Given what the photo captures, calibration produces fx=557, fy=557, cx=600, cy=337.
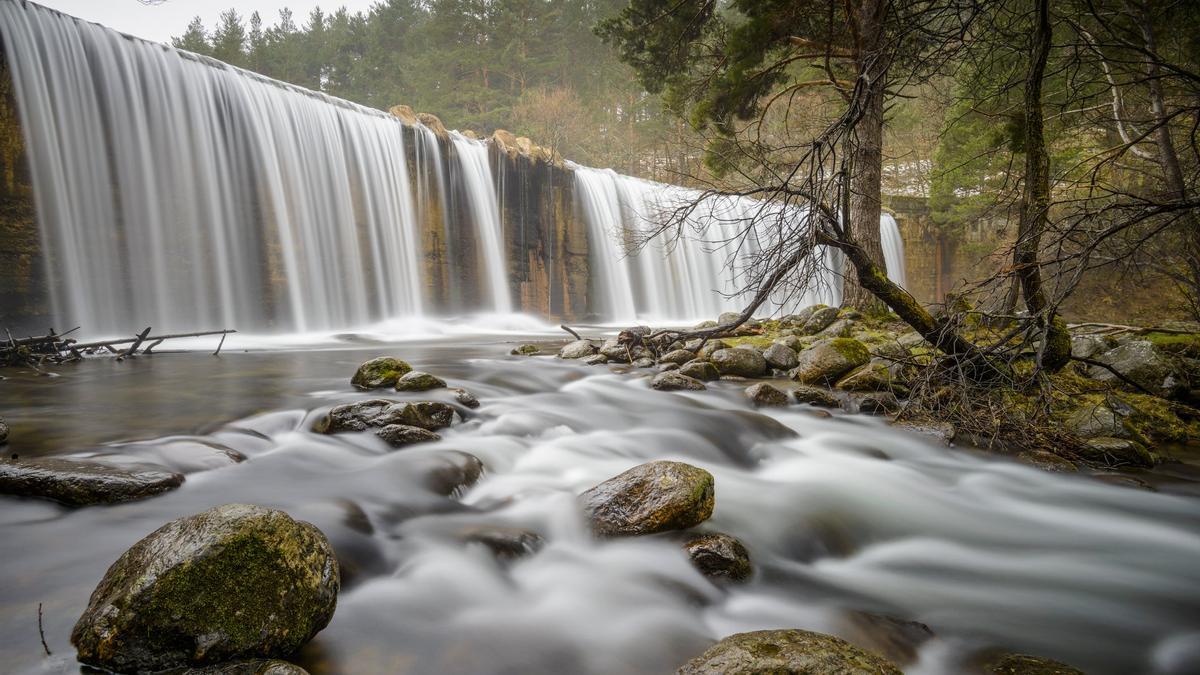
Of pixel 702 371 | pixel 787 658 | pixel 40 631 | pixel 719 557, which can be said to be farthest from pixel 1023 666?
pixel 702 371

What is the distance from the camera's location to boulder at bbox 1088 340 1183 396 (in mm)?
5020

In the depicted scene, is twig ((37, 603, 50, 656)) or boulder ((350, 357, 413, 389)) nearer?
twig ((37, 603, 50, 656))

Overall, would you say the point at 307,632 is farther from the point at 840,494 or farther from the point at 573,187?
the point at 573,187

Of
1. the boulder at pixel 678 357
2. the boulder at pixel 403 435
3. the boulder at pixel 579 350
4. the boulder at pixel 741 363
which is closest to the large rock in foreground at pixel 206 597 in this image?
the boulder at pixel 403 435

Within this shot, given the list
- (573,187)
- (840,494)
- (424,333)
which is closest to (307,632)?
(840,494)

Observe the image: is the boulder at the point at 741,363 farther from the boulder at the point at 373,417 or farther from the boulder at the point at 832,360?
the boulder at the point at 373,417

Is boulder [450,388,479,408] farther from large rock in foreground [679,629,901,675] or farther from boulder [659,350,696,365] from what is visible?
large rock in foreground [679,629,901,675]

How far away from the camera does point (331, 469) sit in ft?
13.2

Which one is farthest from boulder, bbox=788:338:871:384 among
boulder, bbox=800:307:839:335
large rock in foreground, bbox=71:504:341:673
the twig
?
the twig

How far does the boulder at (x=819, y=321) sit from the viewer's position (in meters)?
8.87

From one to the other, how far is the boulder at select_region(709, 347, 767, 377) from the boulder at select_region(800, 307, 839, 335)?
188cm

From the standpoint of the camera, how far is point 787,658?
5.38 ft

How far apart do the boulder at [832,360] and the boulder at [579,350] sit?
3.68m

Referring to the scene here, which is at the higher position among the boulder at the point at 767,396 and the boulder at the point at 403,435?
the boulder at the point at 403,435
